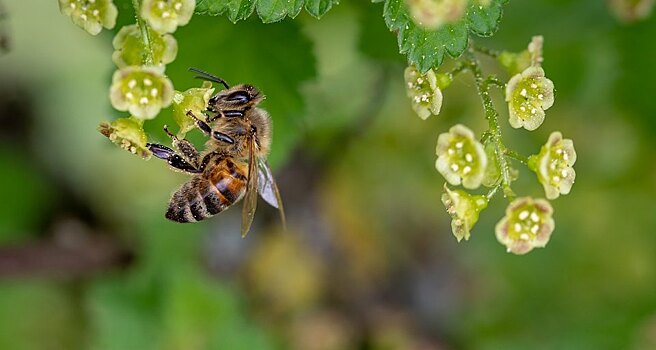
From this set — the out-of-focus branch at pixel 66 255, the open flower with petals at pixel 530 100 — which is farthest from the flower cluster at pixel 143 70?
the out-of-focus branch at pixel 66 255

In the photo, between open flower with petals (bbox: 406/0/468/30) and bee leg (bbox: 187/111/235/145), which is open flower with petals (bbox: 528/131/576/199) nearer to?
open flower with petals (bbox: 406/0/468/30)

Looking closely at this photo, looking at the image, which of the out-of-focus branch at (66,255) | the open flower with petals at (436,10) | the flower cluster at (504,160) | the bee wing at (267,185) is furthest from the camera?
the out-of-focus branch at (66,255)

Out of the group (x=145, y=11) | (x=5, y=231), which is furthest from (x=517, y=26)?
(x=5, y=231)

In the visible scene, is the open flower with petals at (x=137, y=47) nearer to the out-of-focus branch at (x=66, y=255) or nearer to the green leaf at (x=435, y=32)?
the green leaf at (x=435, y=32)

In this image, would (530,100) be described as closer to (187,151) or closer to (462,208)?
(462,208)

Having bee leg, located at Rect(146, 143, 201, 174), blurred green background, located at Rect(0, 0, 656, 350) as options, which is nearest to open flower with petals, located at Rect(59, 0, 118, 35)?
bee leg, located at Rect(146, 143, 201, 174)

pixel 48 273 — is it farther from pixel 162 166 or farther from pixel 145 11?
pixel 145 11

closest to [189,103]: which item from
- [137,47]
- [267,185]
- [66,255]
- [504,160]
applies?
[137,47]
